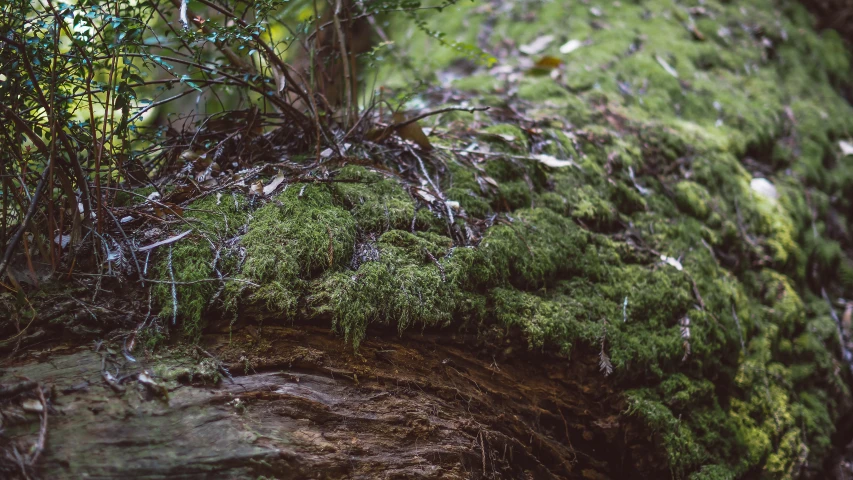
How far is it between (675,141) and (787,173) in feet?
3.83

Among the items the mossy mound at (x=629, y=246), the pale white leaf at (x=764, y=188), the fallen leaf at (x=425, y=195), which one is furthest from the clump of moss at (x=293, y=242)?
the pale white leaf at (x=764, y=188)

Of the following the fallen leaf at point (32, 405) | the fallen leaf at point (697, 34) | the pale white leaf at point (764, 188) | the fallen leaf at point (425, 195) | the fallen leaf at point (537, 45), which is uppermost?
the fallen leaf at point (32, 405)

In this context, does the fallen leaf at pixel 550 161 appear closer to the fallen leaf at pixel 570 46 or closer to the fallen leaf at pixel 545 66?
the fallen leaf at pixel 545 66

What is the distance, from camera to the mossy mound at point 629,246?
1.96 m

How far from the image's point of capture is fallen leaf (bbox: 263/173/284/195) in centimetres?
218

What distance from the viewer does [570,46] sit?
4512mm

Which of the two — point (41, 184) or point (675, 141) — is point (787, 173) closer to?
point (675, 141)

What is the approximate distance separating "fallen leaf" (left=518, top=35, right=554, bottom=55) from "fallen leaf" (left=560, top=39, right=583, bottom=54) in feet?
0.50

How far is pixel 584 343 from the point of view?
2232mm

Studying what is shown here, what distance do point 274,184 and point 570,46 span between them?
3279 millimetres

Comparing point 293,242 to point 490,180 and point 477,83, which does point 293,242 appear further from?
point 477,83

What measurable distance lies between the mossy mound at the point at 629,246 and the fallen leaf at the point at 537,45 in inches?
4.1

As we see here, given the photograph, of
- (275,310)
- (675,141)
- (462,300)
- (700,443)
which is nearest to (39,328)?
(275,310)

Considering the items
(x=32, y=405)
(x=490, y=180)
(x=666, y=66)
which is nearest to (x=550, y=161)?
(x=490, y=180)
